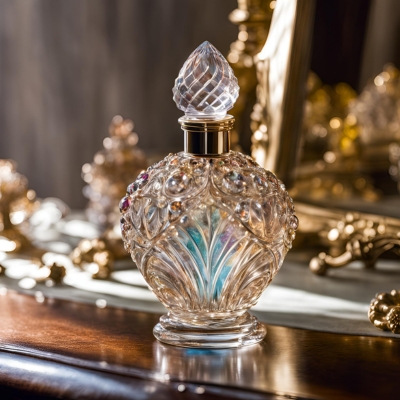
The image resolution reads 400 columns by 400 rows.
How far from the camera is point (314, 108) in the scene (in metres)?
1.37

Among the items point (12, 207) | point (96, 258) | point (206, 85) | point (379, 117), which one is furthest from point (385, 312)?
point (12, 207)

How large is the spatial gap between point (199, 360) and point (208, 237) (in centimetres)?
12

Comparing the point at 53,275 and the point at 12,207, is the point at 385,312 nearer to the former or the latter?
the point at 53,275

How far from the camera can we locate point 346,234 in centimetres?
105

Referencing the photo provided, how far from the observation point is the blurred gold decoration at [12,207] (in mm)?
1201

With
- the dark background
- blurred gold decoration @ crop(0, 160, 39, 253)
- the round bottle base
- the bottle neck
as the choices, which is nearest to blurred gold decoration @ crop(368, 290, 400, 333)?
the round bottle base

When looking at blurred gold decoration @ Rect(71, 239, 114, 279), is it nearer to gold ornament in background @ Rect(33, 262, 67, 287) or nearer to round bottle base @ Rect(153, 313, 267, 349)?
gold ornament in background @ Rect(33, 262, 67, 287)

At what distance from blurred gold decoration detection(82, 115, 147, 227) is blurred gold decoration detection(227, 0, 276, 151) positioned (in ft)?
0.58

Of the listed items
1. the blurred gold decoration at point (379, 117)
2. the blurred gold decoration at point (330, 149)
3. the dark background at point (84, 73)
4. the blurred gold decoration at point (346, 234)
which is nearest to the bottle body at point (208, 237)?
the blurred gold decoration at point (346, 234)

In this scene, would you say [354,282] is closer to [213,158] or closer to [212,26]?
[213,158]

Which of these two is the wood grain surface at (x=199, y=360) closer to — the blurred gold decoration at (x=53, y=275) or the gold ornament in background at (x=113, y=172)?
the blurred gold decoration at (x=53, y=275)

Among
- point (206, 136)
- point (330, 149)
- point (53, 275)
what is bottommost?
point (53, 275)

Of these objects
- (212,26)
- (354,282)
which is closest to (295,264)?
(354,282)

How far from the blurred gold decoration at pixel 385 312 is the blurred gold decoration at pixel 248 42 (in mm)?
436
